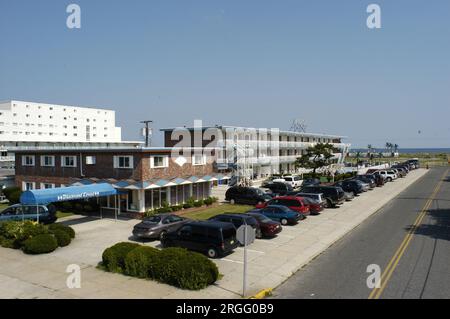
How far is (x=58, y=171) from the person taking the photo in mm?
34031

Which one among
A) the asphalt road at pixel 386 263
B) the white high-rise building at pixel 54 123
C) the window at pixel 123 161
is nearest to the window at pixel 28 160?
the window at pixel 123 161

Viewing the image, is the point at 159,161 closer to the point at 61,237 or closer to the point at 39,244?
the point at 61,237

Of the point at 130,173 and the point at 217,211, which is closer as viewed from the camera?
the point at 130,173

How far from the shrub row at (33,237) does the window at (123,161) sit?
26.9 ft

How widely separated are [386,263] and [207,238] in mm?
7992

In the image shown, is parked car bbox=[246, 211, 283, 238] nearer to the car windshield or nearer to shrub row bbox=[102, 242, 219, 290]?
the car windshield

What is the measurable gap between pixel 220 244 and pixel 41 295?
24.5ft

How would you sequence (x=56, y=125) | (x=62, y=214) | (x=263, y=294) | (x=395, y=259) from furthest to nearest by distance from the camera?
(x=56, y=125) < (x=62, y=214) < (x=395, y=259) < (x=263, y=294)

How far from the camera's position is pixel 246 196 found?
35.7m

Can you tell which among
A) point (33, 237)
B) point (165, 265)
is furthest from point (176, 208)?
point (165, 265)

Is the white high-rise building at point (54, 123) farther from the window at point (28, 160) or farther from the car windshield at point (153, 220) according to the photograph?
the car windshield at point (153, 220)

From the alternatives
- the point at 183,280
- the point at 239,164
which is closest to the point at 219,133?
the point at 239,164

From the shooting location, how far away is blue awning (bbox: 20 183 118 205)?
77.9 ft

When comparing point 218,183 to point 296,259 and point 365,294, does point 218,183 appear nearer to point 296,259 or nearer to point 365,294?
point 296,259
